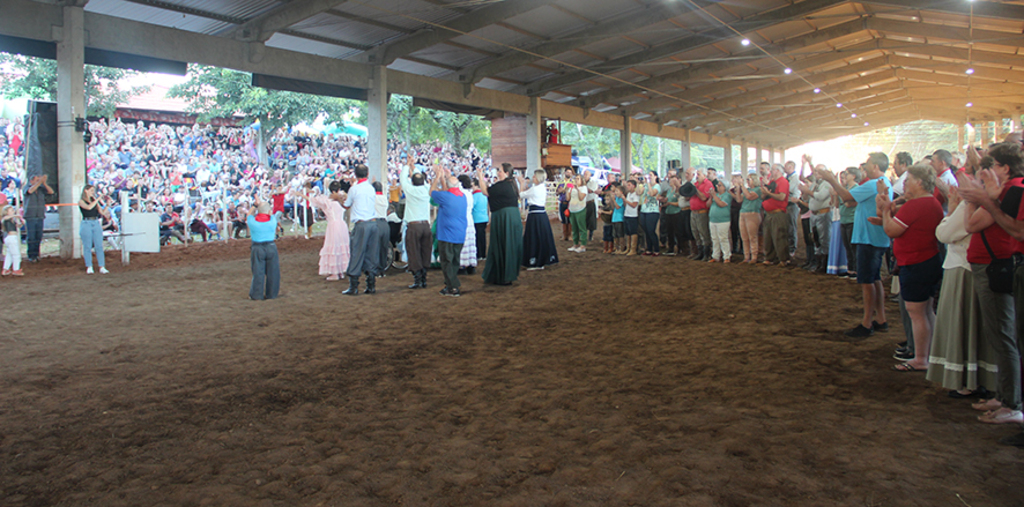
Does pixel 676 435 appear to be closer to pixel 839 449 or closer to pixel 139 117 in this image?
pixel 839 449

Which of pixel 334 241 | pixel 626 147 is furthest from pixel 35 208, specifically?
pixel 626 147

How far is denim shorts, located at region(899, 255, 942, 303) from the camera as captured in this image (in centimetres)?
397

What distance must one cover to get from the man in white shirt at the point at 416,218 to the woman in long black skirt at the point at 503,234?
88cm

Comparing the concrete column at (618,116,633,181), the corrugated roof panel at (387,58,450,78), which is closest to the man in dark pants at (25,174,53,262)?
the corrugated roof panel at (387,58,450,78)

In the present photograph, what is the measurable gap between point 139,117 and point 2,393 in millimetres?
24215

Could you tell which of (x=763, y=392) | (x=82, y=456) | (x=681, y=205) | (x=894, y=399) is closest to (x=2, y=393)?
(x=82, y=456)

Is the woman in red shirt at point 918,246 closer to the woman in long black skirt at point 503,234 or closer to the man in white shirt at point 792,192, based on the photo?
the woman in long black skirt at point 503,234

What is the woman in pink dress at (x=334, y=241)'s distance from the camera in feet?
28.5

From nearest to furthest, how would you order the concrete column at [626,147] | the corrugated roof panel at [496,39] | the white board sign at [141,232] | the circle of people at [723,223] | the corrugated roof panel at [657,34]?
the circle of people at [723,223]
the white board sign at [141,232]
the corrugated roof panel at [496,39]
the corrugated roof panel at [657,34]
the concrete column at [626,147]

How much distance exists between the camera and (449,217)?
747cm

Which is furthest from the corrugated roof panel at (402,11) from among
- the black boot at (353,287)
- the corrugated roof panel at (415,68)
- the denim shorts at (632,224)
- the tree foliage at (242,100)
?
the tree foliage at (242,100)

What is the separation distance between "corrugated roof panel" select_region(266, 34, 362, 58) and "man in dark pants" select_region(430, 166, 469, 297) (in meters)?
7.25

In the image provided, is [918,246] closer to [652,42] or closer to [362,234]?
[362,234]

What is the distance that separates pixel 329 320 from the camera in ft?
20.6
